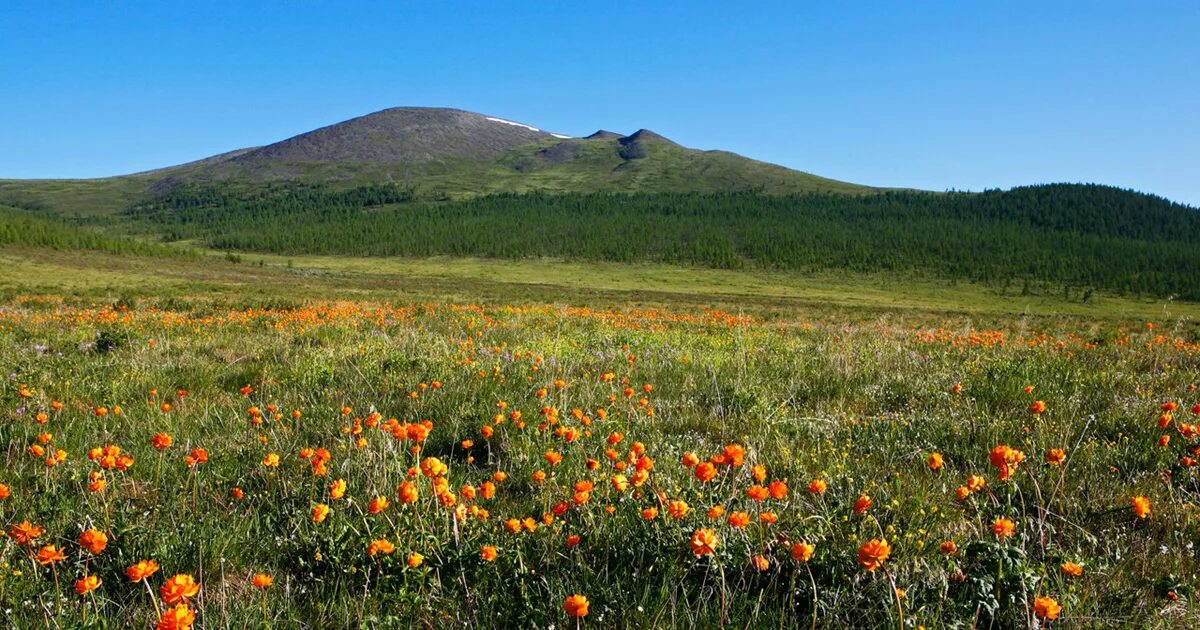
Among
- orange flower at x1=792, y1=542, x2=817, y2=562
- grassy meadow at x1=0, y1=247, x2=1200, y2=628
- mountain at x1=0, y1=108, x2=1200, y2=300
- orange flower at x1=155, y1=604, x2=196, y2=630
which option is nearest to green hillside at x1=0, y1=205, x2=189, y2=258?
mountain at x1=0, y1=108, x2=1200, y2=300

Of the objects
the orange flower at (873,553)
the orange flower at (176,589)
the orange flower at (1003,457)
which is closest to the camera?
the orange flower at (176,589)

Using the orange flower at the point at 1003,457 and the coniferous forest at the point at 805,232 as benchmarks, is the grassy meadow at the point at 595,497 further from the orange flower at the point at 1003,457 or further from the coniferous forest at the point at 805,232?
the coniferous forest at the point at 805,232

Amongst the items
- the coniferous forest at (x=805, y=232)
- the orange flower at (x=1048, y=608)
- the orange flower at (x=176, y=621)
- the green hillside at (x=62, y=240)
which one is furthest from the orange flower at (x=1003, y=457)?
the coniferous forest at (x=805, y=232)

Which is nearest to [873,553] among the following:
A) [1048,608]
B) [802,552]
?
[802,552]

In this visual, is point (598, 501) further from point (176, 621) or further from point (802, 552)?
point (176, 621)

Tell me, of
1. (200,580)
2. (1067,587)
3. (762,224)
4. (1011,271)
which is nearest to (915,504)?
(1067,587)

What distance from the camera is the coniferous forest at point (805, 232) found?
114 meters

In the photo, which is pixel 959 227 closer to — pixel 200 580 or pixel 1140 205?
pixel 1140 205

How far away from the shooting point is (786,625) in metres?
1.98

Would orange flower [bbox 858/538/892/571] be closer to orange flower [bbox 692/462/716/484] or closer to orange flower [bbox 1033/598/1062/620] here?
orange flower [bbox 1033/598/1062/620]

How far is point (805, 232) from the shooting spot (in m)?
141

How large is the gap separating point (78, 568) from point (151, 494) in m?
0.77

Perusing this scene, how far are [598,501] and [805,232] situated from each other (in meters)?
147

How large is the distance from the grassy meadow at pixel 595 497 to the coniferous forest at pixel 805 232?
10670 cm
